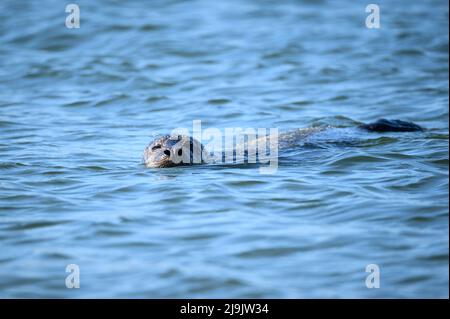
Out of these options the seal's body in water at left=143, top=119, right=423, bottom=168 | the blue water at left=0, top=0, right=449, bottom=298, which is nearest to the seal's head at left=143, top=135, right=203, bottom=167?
the seal's body in water at left=143, top=119, right=423, bottom=168

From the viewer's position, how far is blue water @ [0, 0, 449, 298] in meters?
5.32

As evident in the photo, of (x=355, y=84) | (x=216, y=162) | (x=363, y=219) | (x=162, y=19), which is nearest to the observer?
(x=363, y=219)

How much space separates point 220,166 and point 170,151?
66 cm

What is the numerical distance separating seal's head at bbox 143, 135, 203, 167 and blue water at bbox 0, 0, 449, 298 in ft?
0.48

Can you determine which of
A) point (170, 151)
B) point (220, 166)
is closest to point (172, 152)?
point (170, 151)

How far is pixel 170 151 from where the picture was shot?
26.0ft

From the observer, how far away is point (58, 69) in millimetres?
14359

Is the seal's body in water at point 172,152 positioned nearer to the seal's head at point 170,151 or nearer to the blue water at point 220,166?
the seal's head at point 170,151

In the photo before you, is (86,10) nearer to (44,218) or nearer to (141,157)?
(141,157)

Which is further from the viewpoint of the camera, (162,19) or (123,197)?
(162,19)

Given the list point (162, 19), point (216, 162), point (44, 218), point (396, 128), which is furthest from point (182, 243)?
point (162, 19)

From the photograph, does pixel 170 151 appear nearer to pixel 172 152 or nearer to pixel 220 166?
pixel 172 152

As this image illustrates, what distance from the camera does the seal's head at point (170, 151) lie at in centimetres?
793

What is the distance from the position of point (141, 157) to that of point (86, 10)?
1101cm
